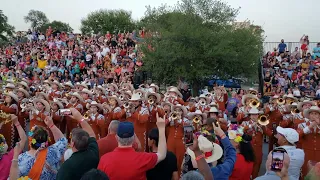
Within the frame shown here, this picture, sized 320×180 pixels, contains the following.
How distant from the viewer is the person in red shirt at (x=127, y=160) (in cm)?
390

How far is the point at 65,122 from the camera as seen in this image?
33.9 ft

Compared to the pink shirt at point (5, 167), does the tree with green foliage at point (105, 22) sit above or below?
above

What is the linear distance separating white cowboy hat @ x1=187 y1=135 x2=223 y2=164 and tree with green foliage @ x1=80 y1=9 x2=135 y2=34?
215ft

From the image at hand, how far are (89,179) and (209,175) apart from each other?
1215 millimetres

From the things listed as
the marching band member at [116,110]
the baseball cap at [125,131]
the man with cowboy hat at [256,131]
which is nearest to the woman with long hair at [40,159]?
the baseball cap at [125,131]

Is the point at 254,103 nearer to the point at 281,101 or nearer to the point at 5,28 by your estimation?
the point at 281,101

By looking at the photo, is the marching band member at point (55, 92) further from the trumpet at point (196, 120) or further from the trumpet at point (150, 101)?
the trumpet at point (196, 120)

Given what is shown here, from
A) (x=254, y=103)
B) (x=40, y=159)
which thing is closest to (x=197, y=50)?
(x=254, y=103)

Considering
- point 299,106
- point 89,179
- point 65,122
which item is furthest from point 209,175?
point 65,122

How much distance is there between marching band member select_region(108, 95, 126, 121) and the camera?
31.1ft

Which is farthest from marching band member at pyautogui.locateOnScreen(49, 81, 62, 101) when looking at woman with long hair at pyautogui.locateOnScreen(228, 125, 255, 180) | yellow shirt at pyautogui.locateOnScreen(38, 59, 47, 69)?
yellow shirt at pyautogui.locateOnScreen(38, 59, 47, 69)

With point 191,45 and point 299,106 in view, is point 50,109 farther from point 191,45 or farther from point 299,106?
point 191,45

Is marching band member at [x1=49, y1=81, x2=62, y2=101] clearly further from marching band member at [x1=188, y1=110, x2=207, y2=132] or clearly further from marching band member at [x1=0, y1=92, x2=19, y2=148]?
marching band member at [x1=188, y1=110, x2=207, y2=132]

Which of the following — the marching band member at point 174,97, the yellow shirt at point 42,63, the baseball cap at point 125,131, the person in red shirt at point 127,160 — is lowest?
the marching band member at point 174,97
